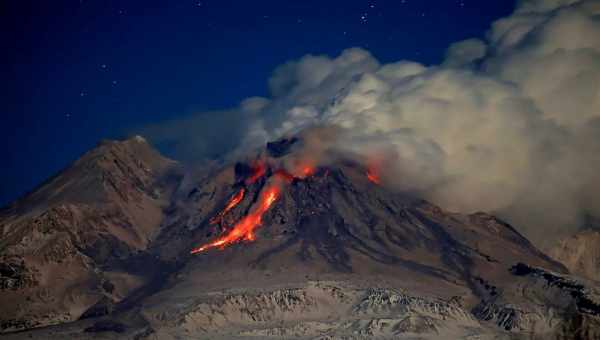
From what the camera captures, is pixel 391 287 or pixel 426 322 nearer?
pixel 426 322

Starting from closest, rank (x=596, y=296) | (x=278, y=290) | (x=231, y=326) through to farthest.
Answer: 1. (x=596, y=296)
2. (x=231, y=326)
3. (x=278, y=290)

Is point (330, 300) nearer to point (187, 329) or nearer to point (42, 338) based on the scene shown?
point (187, 329)

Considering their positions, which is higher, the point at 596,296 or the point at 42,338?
the point at 42,338

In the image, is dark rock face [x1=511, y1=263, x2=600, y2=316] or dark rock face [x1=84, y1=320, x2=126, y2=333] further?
dark rock face [x1=84, y1=320, x2=126, y2=333]

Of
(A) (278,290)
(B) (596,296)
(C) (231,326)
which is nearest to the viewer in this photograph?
(B) (596,296)

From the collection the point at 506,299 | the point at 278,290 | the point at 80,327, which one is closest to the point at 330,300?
the point at 278,290

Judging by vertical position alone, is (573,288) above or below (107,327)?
below

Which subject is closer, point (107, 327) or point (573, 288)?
point (107, 327)

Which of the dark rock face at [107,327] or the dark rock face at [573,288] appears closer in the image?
the dark rock face at [573,288]

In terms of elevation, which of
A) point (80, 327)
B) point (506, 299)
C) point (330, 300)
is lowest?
point (506, 299)

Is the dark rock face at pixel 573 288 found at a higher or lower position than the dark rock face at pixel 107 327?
lower

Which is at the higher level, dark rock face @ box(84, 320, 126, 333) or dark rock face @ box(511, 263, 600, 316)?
dark rock face @ box(84, 320, 126, 333)
